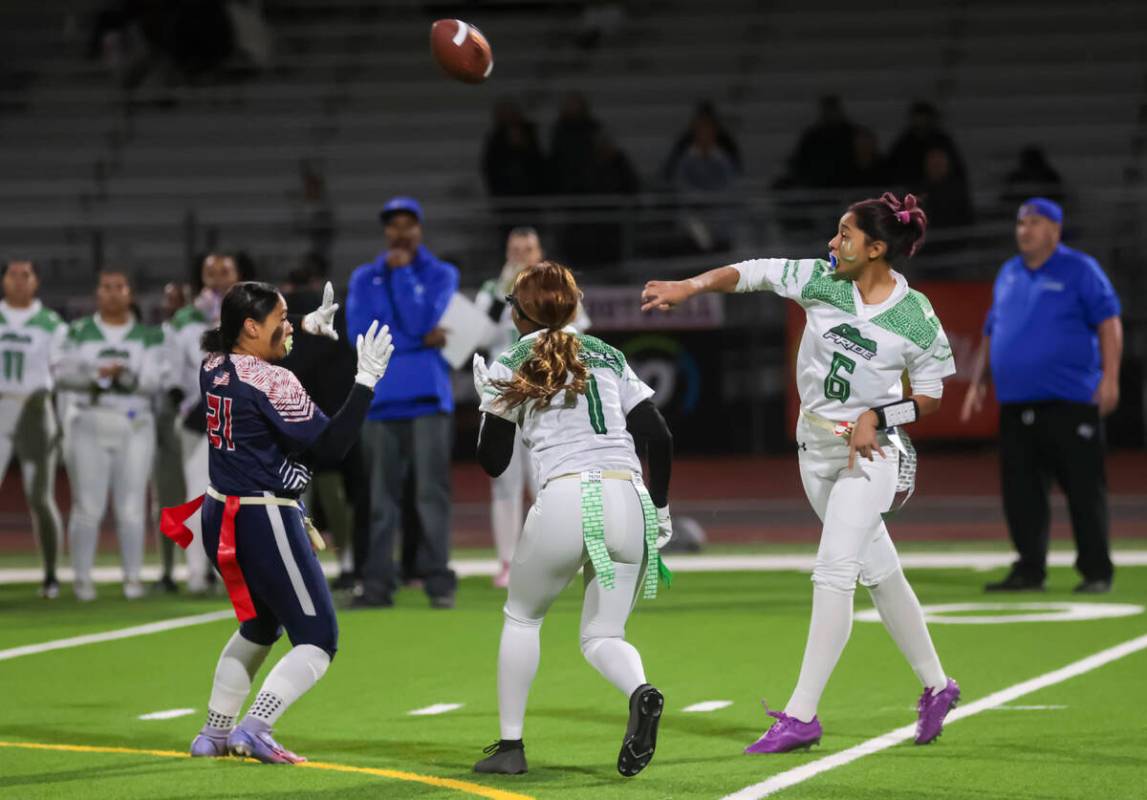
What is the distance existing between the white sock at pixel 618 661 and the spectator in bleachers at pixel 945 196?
1501 centimetres

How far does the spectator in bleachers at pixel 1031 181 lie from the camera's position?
70.4 ft

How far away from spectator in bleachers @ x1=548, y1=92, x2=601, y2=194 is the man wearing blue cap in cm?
1057

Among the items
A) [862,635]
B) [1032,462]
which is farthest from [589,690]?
[1032,462]

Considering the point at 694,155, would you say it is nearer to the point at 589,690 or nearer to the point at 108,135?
the point at 108,135

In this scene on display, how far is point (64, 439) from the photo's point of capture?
12609mm

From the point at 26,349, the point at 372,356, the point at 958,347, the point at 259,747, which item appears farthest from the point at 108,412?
the point at 958,347

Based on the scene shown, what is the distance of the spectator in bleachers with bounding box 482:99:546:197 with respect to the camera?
74.0 feet

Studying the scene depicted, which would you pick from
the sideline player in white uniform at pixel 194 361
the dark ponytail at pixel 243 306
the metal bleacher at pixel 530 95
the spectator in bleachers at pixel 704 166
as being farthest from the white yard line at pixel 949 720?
the metal bleacher at pixel 530 95

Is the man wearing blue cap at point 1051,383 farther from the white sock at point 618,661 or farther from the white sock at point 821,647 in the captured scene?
the white sock at point 618,661

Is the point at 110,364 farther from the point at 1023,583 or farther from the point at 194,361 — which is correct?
the point at 1023,583

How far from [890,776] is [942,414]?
1508cm

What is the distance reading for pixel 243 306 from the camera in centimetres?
708

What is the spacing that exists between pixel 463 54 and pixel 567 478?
12.5 feet

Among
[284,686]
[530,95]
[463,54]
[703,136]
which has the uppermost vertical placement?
[530,95]
